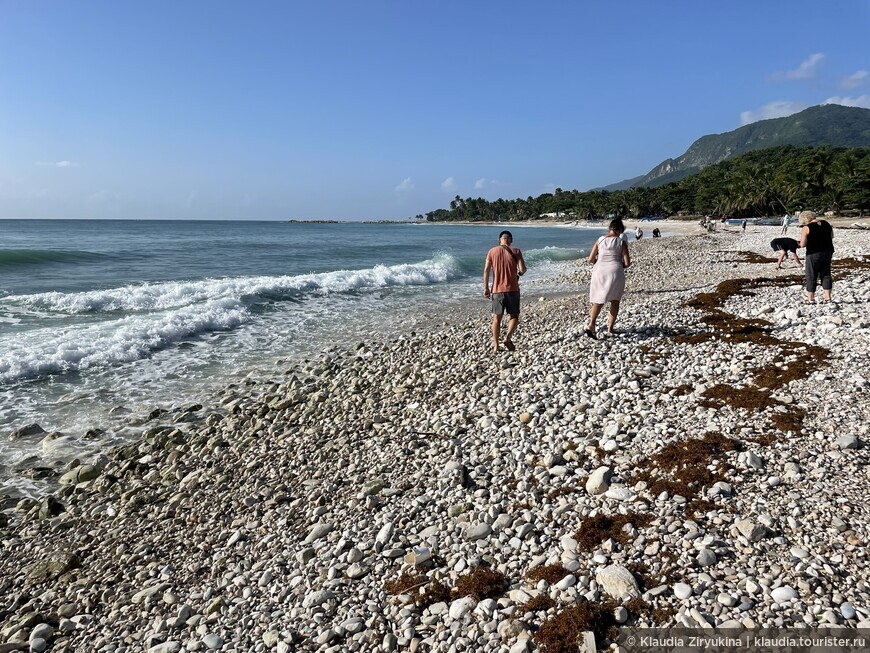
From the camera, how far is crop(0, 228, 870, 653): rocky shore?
348 centimetres

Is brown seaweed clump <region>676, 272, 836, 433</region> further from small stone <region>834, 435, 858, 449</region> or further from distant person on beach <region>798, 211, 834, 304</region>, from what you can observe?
distant person on beach <region>798, 211, 834, 304</region>

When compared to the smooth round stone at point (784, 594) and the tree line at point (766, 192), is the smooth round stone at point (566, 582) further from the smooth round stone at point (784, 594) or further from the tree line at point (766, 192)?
the tree line at point (766, 192)

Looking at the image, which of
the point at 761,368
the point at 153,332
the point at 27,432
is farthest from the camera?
the point at 153,332

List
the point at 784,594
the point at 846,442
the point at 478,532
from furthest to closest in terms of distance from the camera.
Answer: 1. the point at 846,442
2. the point at 478,532
3. the point at 784,594

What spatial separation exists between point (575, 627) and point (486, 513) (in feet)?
5.26

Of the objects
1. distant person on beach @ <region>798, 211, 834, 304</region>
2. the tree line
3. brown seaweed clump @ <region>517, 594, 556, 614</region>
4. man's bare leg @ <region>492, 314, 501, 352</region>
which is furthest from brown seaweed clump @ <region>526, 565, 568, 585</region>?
the tree line

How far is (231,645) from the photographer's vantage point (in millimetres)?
3744

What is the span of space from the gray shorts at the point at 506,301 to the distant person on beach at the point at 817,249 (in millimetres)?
6238

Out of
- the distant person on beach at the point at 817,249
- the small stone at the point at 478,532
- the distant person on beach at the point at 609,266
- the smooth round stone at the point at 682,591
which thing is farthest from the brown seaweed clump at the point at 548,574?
the distant person on beach at the point at 817,249

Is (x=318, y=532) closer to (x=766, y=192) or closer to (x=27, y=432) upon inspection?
(x=27, y=432)

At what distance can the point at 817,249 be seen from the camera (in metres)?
9.84

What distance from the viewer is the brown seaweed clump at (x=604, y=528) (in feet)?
13.1

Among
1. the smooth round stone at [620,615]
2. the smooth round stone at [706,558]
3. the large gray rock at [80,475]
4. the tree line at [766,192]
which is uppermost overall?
the tree line at [766,192]

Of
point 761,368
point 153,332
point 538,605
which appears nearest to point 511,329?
point 761,368
